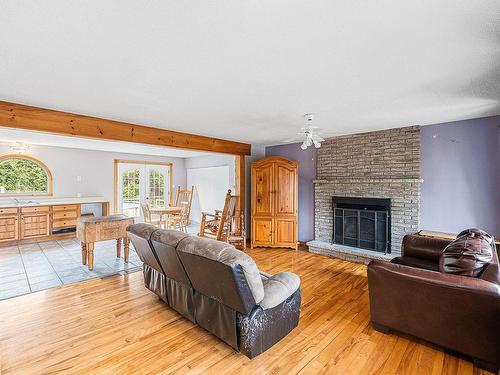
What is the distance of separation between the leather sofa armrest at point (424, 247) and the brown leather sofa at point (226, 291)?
1944 mm

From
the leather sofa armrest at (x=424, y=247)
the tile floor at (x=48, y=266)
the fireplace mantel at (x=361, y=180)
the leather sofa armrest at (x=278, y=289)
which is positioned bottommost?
the tile floor at (x=48, y=266)

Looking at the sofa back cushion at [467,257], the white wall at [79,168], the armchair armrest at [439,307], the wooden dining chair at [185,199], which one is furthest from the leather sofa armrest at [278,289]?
the white wall at [79,168]

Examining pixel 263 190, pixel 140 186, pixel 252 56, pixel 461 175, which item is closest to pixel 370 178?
pixel 461 175

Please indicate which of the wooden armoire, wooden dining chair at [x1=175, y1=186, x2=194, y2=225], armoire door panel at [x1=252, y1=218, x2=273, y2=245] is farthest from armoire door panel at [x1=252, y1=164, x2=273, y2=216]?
wooden dining chair at [x1=175, y1=186, x2=194, y2=225]

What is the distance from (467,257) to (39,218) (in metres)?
7.26

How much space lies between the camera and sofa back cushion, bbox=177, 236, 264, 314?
70.7 inches

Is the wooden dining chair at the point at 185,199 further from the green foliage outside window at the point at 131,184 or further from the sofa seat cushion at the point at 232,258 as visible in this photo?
the sofa seat cushion at the point at 232,258

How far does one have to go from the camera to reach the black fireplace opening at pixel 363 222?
14.2ft

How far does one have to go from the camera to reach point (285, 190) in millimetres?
5113

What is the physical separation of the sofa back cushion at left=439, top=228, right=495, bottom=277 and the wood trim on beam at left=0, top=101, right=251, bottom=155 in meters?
3.84

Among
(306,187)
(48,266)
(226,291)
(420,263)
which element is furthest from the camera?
(306,187)

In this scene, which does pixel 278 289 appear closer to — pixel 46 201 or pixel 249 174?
pixel 249 174

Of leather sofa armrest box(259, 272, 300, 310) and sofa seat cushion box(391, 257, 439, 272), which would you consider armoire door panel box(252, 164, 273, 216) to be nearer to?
sofa seat cushion box(391, 257, 439, 272)

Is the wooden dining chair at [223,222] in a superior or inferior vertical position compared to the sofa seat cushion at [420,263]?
superior
